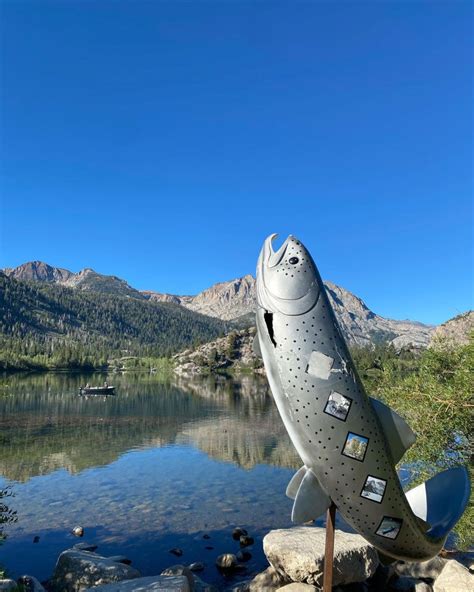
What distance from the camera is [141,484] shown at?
28.9 metres

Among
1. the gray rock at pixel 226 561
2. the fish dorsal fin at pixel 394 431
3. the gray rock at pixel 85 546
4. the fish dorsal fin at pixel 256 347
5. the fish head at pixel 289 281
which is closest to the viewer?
the fish head at pixel 289 281

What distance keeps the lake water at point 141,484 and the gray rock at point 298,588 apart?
14.4 ft

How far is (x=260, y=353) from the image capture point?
5.63 metres

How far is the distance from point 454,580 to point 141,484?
2157cm

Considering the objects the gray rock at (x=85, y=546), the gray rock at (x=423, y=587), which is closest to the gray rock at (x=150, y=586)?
the gray rock at (x=423, y=587)

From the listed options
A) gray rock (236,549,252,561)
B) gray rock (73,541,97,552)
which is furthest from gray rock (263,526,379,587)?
gray rock (73,541,97,552)

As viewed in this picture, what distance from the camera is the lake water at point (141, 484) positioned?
19.3 meters

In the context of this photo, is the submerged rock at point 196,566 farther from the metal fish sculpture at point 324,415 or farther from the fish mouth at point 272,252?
the fish mouth at point 272,252

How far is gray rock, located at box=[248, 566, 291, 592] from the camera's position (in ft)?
44.4

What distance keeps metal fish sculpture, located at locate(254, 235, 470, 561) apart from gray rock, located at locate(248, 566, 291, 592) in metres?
9.79

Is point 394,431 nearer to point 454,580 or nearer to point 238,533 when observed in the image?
point 454,580

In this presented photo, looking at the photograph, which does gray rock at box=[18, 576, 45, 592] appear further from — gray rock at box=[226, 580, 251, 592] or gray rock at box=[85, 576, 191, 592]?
gray rock at box=[226, 580, 251, 592]

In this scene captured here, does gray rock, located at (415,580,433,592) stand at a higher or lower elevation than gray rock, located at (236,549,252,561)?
higher

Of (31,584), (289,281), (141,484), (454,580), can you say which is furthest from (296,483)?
(141,484)
